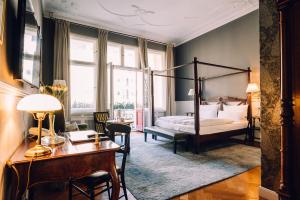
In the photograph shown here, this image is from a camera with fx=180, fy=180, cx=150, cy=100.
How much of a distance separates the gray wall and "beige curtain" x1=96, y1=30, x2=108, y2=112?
3.16 metres

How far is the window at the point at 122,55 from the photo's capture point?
6363 mm

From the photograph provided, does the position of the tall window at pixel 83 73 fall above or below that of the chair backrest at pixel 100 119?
above

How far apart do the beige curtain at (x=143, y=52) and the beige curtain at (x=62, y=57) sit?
249cm

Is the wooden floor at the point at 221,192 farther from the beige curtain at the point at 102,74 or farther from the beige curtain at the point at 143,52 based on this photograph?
the beige curtain at the point at 143,52

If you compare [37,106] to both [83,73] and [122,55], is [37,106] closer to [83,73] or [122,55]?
[83,73]

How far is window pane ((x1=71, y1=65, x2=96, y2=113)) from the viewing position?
5.63m

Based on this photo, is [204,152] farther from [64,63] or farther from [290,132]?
[64,63]

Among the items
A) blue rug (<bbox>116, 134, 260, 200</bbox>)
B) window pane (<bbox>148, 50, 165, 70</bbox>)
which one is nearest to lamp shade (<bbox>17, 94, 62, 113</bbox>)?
blue rug (<bbox>116, 134, 260, 200</bbox>)

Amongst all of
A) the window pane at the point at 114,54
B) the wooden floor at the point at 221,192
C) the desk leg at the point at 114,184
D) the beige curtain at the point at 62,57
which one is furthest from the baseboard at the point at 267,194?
the window pane at the point at 114,54

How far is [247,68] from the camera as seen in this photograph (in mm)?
4980

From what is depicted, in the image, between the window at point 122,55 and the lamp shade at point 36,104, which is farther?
the window at point 122,55

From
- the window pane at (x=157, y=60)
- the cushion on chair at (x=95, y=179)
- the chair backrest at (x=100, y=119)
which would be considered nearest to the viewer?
the cushion on chair at (x=95, y=179)

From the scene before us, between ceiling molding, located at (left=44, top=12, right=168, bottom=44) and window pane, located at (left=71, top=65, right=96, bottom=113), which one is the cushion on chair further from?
ceiling molding, located at (left=44, top=12, right=168, bottom=44)

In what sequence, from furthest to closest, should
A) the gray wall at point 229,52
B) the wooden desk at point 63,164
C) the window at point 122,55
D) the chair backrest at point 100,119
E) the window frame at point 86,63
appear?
1. the window at point 122,55
2. the window frame at point 86,63
3. the chair backrest at point 100,119
4. the gray wall at point 229,52
5. the wooden desk at point 63,164
